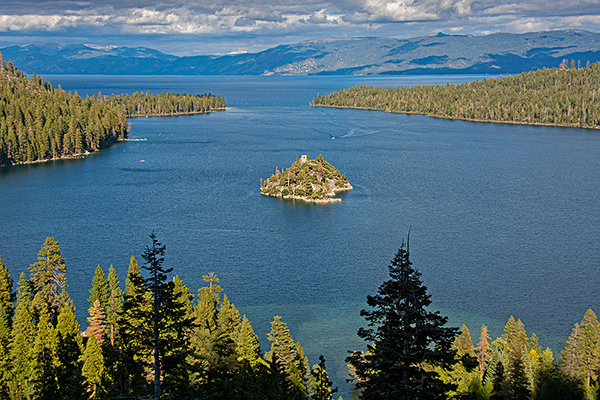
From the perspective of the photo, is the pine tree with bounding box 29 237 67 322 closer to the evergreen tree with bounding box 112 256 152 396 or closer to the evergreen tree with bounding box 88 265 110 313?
the evergreen tree with bounding box 88 265 110 313

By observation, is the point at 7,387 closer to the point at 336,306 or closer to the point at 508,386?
the point at 336,306

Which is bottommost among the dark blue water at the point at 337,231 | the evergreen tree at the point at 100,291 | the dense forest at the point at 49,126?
the dark blue water at the point at 337,231

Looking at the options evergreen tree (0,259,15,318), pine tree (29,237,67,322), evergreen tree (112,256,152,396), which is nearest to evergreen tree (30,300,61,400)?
evergreen tree (112,256,152,396)

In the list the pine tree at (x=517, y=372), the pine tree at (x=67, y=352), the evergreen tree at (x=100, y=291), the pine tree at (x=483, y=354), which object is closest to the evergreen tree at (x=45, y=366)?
the pine tree at (x=67, y=352)

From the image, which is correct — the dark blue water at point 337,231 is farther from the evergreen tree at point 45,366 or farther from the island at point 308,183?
the evergreen tree at point 45,366

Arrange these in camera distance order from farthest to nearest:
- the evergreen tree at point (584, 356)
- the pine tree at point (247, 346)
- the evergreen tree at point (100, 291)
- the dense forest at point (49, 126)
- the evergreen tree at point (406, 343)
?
the dense forest at point (49, 126) < the evergreen tree at point (100, 291) < the pine tree at point (247, 346) < the evergreen tree at point (584, 356) < the evergreen tree at point (406, 343)

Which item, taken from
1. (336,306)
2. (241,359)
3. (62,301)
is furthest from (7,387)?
(336,306)
